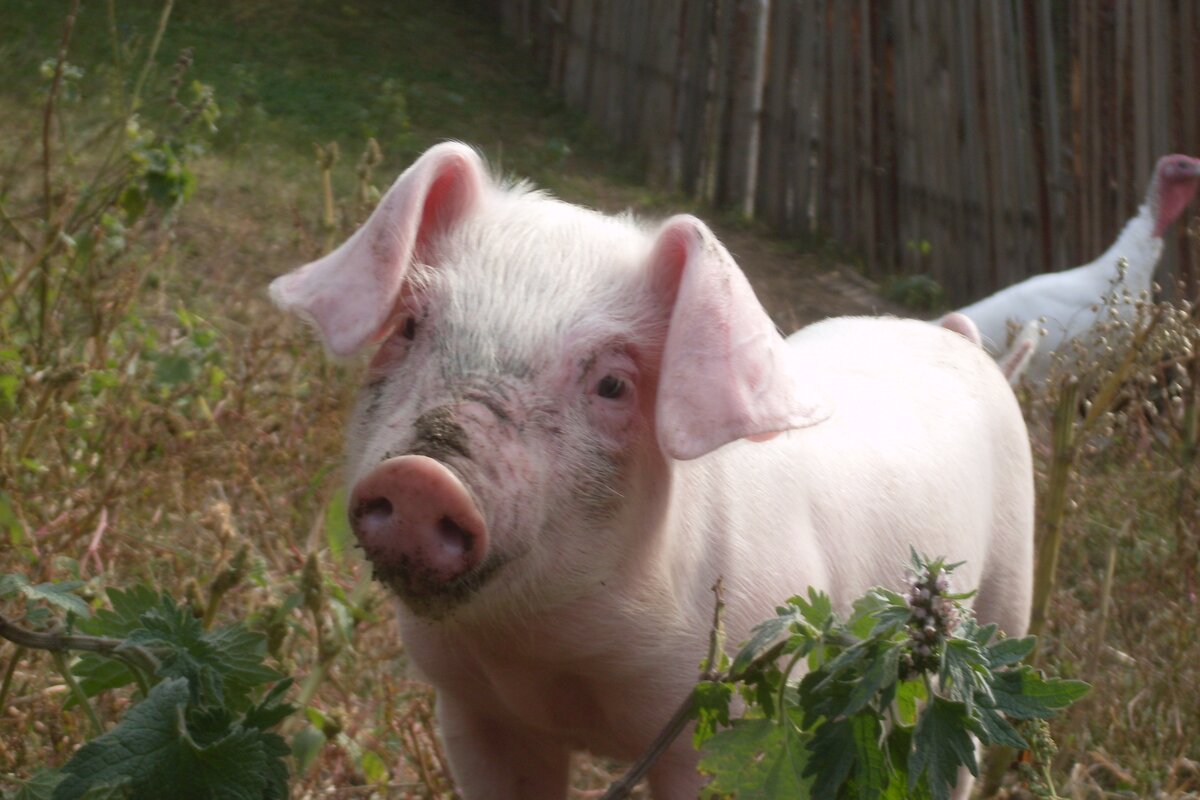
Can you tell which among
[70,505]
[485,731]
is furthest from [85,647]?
[70,505]

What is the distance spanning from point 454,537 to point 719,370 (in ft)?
1.40

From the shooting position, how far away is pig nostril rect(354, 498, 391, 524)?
1.81 meters

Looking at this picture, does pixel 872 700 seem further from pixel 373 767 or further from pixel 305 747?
pixel 373 767

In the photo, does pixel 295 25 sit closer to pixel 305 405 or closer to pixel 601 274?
pixel 305 405

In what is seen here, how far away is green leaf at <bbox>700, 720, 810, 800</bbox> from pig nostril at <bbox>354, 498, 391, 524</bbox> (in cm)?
46

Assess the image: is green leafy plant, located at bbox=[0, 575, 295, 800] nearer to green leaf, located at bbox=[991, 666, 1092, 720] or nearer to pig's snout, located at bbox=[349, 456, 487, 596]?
pig's snout, located at bbox=[349, 456, 487, 596]

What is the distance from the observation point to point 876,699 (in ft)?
5.37

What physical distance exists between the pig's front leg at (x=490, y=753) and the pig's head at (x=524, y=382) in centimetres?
45

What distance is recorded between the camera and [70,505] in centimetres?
338

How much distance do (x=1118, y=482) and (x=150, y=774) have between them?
2878 millimetres

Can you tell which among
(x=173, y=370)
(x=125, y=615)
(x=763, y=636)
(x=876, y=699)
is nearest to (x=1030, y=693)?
(x=876, y=699)

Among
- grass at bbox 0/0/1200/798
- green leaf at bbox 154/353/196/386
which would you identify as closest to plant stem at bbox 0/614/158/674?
grass at bbox 0/0/1200/798

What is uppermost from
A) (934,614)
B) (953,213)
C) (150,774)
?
(934,614)

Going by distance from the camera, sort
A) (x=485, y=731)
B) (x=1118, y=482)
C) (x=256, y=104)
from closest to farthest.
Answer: (x=485, y=731) < (x=1118, y=482) < (x=256, y=104)
